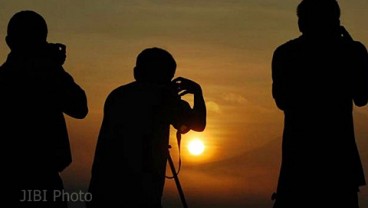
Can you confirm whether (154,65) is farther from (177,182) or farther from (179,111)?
(177,182)

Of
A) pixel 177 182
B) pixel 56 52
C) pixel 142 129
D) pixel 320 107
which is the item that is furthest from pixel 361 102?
pixel 56 52

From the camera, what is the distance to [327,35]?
798 cm

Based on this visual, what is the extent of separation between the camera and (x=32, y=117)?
7.25m

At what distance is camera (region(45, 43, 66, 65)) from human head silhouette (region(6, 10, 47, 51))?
68 mm

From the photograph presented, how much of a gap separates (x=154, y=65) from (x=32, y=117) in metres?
1.13

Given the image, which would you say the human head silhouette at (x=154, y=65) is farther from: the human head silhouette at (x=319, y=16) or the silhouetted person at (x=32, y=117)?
the human head silhouette at (x=319, y=16)

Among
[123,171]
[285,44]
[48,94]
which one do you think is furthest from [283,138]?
[48,94]

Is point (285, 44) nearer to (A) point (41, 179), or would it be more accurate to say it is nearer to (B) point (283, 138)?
(B) point (283, 138)

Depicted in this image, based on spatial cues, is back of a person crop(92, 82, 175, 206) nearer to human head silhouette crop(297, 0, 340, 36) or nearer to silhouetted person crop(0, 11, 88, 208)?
silhouetted person crop(0, 11, 88, 208)

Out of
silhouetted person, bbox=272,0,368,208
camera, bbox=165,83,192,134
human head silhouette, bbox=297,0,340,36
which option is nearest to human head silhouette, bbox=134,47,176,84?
camera, bbox=165,83,192,134

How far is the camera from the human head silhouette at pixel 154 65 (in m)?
7.66

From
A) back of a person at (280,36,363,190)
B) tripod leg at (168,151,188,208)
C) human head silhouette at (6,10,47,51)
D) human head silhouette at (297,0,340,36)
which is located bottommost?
tripod leg at (168,151,188,208)

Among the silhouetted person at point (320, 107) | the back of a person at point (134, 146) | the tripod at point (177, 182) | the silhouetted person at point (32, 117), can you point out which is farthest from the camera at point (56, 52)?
the silhouetted person at point (320, 107)

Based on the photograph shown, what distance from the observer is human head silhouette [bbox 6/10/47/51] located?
720cm
